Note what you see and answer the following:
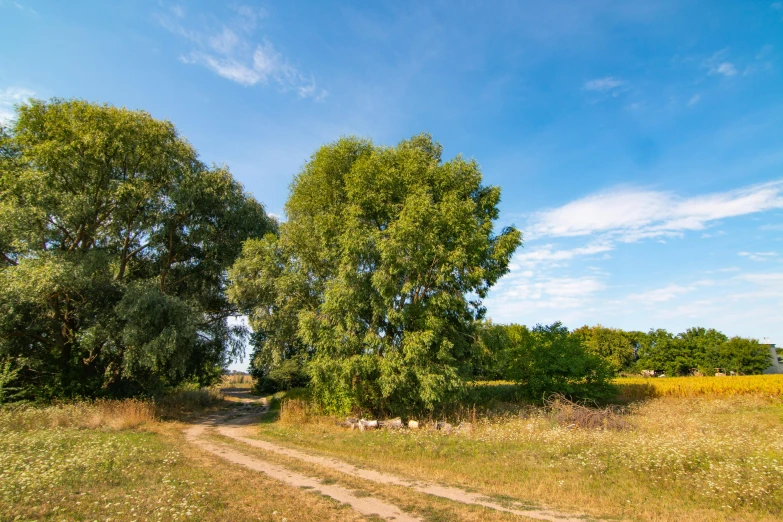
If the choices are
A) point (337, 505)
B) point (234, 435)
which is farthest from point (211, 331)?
point (337, 505)

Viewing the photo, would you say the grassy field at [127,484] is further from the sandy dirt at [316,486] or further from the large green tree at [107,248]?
the large green tree at [107,248]

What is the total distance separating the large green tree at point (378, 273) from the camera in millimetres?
18500

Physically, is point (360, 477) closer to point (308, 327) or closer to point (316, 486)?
point (316, 486)

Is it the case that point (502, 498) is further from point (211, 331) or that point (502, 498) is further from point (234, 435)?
Answer: point (211, 331)

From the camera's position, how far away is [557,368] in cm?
2144

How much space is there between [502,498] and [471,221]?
1399 centimetres

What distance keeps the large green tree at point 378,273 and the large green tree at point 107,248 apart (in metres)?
4.56

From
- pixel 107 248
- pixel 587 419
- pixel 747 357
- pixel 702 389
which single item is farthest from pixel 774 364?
pixel 107 248

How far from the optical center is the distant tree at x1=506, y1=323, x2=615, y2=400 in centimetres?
2158

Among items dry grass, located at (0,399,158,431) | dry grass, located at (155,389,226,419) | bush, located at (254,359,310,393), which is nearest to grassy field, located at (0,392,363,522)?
dry grass, located at (0,399,158,431)

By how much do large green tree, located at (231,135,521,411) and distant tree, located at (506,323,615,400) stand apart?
4.31 metres

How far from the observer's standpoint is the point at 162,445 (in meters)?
13.6

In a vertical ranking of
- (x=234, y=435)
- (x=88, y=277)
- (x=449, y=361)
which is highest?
(x=88, y=277)

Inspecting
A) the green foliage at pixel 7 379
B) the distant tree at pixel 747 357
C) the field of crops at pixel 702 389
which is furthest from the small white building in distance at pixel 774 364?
the green foliage at pixel 7 379
